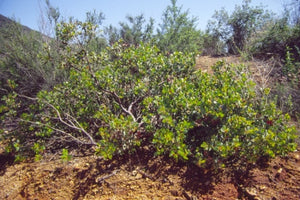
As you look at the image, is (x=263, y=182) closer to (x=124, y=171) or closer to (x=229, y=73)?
(x=229, y=73)

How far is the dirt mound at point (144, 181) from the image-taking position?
1.89m

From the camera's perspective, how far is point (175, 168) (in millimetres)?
2203

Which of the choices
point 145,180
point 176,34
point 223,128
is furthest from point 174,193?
point 176,34

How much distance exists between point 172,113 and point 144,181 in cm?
85

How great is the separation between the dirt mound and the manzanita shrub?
177mm

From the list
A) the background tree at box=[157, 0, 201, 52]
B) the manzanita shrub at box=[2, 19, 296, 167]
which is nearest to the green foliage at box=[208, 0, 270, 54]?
the background tree at box=[157, 0, 201, 52]

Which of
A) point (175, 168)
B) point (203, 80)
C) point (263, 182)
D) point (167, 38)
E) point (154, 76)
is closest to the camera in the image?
point (263, 182)

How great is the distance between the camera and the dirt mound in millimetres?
1890

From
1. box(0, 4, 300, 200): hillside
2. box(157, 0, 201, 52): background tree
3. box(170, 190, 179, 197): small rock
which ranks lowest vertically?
box(170, 190, 179, 197): small rock

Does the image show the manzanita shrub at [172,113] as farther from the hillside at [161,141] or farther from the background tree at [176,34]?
the background tree at [176,34]

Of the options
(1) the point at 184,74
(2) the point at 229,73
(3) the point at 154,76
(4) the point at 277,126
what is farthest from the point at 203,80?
(4) the point at 277,126

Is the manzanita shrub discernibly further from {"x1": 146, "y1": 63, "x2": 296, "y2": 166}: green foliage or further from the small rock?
the small rock

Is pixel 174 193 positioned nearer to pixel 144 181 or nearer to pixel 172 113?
pixel 144 181

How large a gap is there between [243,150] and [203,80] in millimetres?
997
